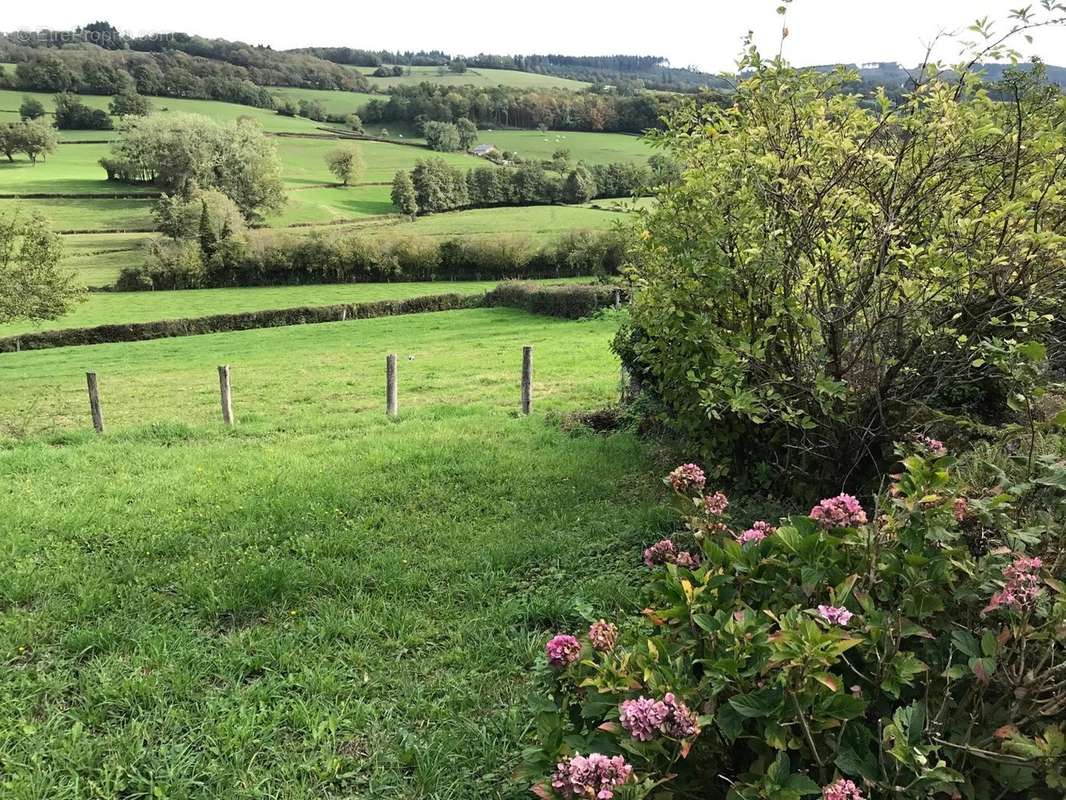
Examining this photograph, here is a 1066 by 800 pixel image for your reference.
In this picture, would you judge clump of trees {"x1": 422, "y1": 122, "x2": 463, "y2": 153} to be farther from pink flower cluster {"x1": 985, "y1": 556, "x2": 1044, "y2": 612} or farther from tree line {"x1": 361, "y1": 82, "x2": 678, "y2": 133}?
pink flower cluster {"x1": 985, "y1": 556, "x2": 1044, "y2": 612}

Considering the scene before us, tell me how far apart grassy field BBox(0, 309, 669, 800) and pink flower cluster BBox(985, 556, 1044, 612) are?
6.90ft

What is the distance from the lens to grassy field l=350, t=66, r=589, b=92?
13940cm

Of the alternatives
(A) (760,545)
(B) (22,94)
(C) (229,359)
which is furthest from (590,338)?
Result: (B) (22,94)

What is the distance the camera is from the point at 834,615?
2285 mm

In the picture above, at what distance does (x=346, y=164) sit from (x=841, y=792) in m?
89.9

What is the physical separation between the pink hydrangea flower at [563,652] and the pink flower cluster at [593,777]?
0.65m

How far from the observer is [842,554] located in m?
2.74

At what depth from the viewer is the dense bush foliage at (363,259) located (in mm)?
53125

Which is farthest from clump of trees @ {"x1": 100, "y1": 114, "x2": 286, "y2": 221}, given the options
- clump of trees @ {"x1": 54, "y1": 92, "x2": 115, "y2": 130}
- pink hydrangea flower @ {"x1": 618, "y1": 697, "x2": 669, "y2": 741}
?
pink hydrangea flower @ {"x1": 618, "y1": 697, "x2": 669, "y2": 741}

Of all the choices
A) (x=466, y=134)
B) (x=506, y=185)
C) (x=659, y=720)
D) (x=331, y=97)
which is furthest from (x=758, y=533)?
(x=331, y=97)

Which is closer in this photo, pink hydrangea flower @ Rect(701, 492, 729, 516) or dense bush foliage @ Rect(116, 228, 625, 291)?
pink hydrangea flower @ Rect(701, 492, 729, 516)

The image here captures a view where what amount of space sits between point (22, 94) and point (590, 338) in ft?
391

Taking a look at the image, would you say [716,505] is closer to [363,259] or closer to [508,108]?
[363,259]

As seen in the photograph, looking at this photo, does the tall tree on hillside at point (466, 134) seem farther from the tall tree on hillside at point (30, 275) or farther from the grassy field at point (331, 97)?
the tall tree on hillside at point (30, 275)
